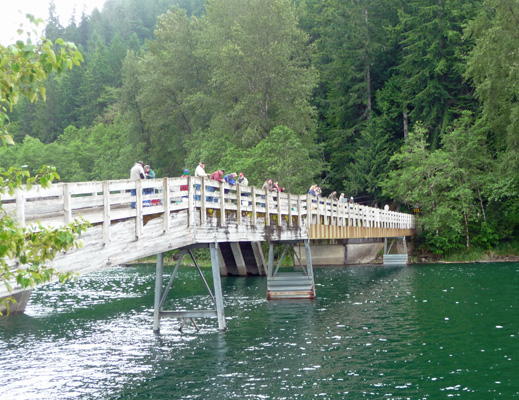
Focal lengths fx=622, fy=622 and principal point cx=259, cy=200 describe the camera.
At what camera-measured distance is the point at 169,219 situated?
604 inches

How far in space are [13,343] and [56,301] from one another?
40.9 ft

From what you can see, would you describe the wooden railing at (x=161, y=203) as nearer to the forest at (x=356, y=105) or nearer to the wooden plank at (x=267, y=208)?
the wooden plank at (x=267, y=208)

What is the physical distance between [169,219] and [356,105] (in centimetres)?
5052

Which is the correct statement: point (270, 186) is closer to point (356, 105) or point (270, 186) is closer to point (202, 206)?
point (202, 206)

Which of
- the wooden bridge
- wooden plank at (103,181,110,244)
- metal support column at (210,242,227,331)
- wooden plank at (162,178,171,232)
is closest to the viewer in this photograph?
the wooden bridge

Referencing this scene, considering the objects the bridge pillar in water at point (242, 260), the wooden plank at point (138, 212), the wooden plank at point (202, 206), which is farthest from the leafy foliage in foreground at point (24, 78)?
the bridge pillar in water at point (242, 260)

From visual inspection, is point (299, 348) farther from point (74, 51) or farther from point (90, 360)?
point (74, 51)

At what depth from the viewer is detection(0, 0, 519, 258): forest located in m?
47.6

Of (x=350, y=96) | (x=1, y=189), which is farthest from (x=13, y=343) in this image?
(x=350, y=96)

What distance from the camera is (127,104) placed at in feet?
224

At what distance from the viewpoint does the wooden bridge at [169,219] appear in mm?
11336

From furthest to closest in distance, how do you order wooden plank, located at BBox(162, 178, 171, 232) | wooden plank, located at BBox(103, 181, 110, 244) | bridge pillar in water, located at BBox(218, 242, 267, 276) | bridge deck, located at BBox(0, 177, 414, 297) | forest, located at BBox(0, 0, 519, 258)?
forest, located at BBox(0, 0, 519, 258)
bridge pillar in water, located at BBox(218, 242, 267, 276)
wooden plank, located at BBox(162, 178, 171, 232)
wooden plank, located at BBox(103, 181, 110, 244)
bridge deck, located at BBox(0, 177, 414, 297)

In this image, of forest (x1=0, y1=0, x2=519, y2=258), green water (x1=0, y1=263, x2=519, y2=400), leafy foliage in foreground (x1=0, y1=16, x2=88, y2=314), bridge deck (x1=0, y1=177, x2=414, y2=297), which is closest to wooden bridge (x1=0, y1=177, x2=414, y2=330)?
bridge deck (x1=0, y1=177, x2=414, y2=297)

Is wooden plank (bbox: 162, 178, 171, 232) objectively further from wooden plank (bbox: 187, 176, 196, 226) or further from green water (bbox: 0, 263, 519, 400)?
green water (bbox: 0, 263, 519, 400)
